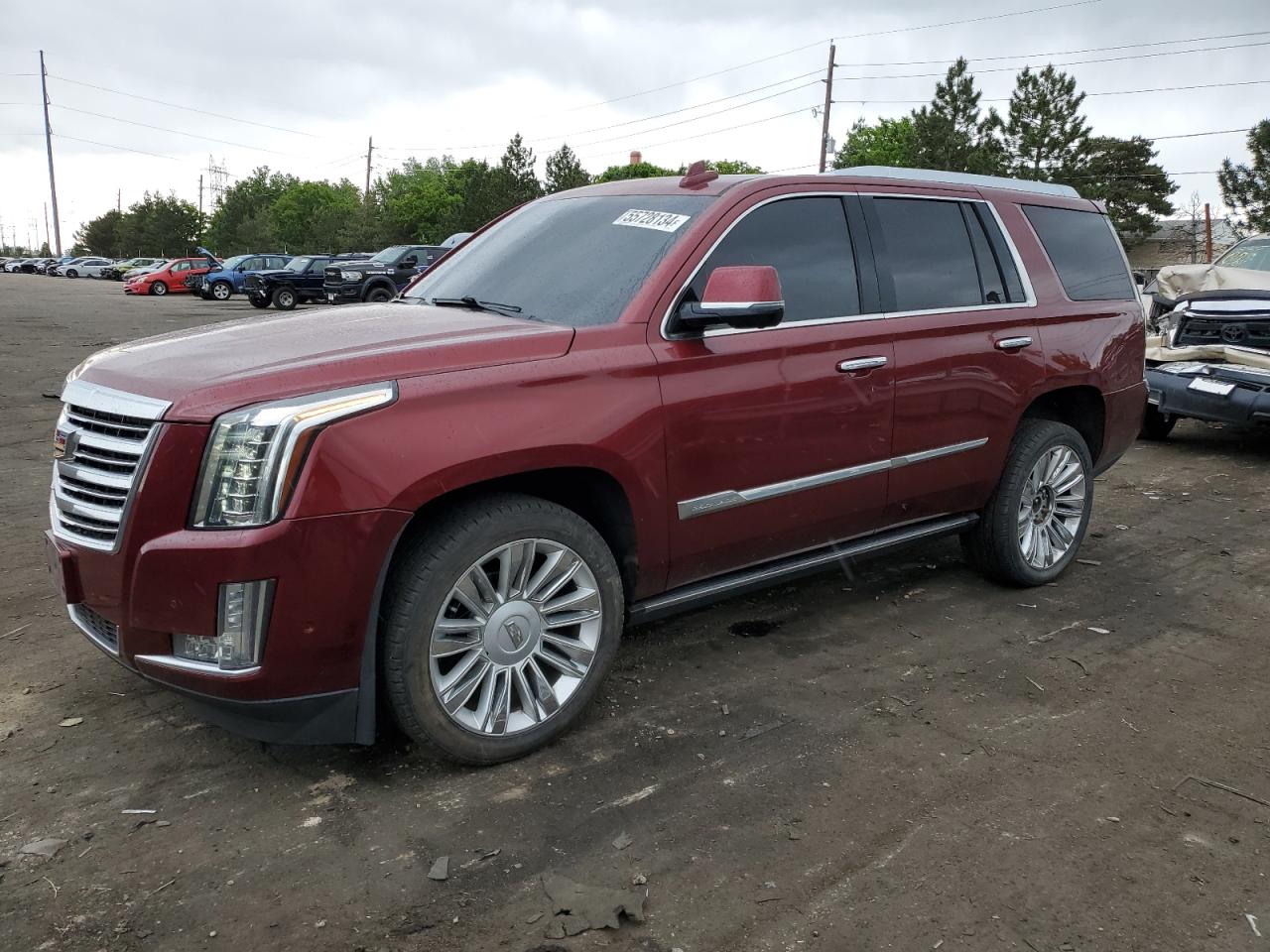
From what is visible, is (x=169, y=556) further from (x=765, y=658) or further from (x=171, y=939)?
(x=765, y=658)

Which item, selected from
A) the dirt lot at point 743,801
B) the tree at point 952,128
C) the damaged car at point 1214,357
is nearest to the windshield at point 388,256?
the damaged car at point 1214,357

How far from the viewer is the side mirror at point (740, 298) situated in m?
3.43

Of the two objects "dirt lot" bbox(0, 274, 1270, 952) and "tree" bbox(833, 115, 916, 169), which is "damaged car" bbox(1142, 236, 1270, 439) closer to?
"dirt lot" bbox(0, 274, 1270, 952)

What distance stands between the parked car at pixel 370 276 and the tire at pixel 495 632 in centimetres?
2325

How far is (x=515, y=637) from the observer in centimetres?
326

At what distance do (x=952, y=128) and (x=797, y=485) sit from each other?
5481cm

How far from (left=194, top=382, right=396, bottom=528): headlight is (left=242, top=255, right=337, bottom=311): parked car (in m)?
28.3

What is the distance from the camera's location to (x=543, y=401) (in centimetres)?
321

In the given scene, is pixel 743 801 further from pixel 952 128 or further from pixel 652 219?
pixel 952 128

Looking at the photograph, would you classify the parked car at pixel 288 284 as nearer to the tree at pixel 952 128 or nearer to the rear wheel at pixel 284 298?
the rear wheel at pixel 284 298

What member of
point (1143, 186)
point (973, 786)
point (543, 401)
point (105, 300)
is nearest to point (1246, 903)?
point (973, 786)

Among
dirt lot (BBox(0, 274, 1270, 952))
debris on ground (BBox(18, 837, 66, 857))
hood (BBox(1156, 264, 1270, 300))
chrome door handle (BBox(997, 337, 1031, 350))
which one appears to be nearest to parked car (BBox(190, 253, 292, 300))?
hood (BBox(1156, 264, 1270, 300))

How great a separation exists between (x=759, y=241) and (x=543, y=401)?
47.9 inches

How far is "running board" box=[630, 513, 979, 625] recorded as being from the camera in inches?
146
